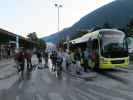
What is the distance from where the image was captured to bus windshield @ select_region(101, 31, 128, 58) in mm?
25766

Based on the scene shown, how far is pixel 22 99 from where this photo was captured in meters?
12.5

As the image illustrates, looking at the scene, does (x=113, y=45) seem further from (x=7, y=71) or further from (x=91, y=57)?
(x=7, y=71)

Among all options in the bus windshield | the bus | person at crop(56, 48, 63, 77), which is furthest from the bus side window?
person at crop(56, 48, 63, 77)

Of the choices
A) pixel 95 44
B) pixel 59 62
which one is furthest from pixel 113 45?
pixel 59 62

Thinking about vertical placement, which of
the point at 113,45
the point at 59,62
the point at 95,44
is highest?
the point at 95,44

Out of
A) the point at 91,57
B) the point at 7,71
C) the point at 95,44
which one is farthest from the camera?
the point at 7,71

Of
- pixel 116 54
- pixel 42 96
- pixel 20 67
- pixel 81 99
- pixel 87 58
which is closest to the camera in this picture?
pixel 81 99

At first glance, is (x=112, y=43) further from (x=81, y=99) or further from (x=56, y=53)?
(x=81, y=99)

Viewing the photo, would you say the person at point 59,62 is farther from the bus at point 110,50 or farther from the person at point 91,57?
the person at point 91,57

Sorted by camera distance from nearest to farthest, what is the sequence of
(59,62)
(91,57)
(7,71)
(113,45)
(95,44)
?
1. (59,62)
2. (113,45)
3. (95,44)
4. (91,57)
5. (7,71)

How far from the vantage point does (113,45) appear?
26.0 metres

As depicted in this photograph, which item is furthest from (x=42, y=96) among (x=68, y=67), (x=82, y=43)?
(x=82, y=43)

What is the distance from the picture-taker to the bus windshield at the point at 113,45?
2577cm

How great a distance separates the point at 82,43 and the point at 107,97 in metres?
21.8
